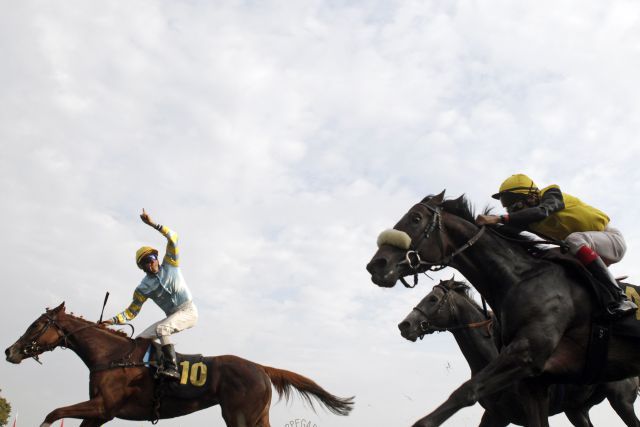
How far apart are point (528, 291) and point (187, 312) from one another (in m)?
6.17

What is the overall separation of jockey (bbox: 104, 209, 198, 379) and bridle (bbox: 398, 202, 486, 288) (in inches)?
208

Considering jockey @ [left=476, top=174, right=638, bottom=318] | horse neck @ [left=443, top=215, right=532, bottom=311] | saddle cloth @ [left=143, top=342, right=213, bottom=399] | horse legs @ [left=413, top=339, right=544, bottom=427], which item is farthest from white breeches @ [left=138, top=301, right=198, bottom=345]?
horse legs @ [left=413, top=339, right=544, bottom=427]

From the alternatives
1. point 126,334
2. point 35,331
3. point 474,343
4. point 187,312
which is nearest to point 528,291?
point 474,343

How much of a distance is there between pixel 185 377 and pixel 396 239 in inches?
210

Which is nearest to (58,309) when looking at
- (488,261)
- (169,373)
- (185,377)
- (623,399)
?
(169,373)

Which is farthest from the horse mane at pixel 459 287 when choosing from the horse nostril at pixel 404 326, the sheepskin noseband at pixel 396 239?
the sheepskin noseband at pixel 396 239

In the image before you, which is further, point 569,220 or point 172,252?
point 172,252

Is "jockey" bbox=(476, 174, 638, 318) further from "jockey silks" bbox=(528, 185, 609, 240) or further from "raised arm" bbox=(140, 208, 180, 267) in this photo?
"raised arm" bbox=(140, 208, 180, 267)

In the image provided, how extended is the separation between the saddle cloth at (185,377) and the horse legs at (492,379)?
18.8ft

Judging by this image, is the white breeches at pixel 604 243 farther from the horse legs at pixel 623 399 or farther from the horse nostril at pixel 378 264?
the horse legs at pixel 623 399

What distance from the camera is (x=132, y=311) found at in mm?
10297

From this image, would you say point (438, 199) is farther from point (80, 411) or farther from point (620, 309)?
point (80, 411)

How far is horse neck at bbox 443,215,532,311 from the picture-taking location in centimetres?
570

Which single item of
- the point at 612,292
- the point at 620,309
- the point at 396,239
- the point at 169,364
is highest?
the point at 169,364
